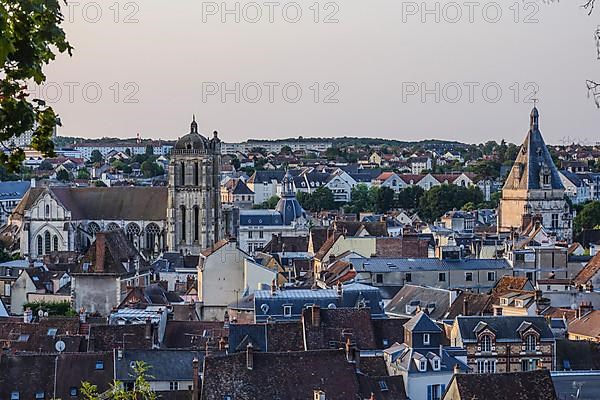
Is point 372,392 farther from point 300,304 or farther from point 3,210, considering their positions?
point 3,210

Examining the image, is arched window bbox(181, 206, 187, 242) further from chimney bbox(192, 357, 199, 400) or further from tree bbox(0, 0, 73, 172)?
tree bbox(0, 0, 73, 172)

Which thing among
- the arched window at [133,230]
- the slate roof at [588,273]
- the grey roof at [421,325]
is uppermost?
the arched window at [133,230]

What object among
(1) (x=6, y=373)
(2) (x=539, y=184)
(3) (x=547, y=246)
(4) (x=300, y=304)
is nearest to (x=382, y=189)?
(2) (x=539, y=184)

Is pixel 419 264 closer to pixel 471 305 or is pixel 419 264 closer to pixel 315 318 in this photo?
pixel 471 305

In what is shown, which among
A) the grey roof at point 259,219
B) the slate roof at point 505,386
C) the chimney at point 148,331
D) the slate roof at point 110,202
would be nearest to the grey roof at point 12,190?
the grey roof at point 259,219

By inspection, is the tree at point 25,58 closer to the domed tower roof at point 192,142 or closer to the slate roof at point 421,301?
the slate roof at point 421,301

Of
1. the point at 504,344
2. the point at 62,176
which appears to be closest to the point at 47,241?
the point at 504,344
